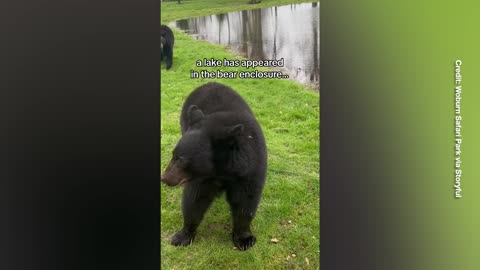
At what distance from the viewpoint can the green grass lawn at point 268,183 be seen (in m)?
4.12

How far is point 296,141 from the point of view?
168 inches

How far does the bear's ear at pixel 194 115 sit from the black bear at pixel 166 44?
70 cm

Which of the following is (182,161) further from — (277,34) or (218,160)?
(277,34)

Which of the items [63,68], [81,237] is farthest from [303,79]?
[81,237]

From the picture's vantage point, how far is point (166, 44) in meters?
4.28

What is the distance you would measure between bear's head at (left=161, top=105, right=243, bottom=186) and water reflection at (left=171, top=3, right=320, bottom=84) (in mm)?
1102

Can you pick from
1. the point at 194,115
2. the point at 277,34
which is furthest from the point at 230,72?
the point at 194,115

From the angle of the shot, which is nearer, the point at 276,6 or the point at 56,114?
the point at 56,114

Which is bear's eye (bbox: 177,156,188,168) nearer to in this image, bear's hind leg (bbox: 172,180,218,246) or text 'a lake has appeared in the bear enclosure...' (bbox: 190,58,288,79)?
bear's hind leg (bbox: 172,180,218,246)

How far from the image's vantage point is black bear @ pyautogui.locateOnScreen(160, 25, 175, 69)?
426cm

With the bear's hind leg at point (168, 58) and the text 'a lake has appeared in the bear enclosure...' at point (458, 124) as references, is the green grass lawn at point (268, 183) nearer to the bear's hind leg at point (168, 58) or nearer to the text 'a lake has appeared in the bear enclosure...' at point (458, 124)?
the bear's hind leg at point (168, 58)

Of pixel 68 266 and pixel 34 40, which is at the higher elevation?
pixel 34 40

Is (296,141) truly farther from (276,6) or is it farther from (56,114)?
(56,114)

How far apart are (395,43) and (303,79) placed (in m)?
1.08
